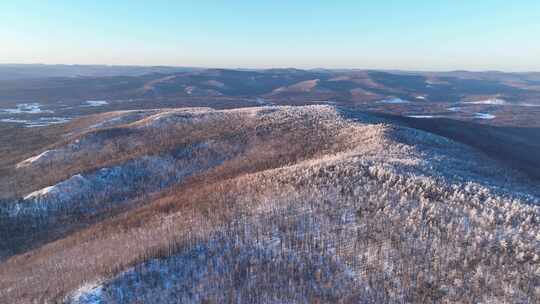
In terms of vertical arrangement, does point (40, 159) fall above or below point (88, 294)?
below

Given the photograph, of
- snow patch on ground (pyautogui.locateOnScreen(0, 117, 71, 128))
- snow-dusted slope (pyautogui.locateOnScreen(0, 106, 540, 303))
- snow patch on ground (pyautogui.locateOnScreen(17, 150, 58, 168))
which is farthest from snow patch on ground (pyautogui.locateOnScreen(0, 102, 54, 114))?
snow-dusted slope (pyautogui.locateOnScreen(0, 106, 540, 303))

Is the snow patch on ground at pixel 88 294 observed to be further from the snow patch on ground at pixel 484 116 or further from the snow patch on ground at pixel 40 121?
the snow patch on ground at pixel 484 116

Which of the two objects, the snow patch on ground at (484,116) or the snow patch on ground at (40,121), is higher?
the snow patch on ground at (484,116)

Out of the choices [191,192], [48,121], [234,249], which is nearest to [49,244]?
[191,192]

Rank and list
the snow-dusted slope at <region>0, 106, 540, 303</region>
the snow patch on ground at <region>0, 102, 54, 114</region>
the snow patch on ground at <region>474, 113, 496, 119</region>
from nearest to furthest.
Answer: the snow-dusted slope at <region>0, 106, 540, 303</region> < the snow patch on ground at <region>0, 102, 54, 114</region> < the snow patch on ground at <region>474, 113, 496, 119</region>

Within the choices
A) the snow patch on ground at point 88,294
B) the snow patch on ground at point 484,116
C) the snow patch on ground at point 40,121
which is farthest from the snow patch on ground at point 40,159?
the snow patch on ground at point 484,116

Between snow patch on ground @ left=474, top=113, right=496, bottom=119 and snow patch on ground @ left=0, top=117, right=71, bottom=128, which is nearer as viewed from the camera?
snow patch on ground @ left=0, top=117, right=71, bottom=128

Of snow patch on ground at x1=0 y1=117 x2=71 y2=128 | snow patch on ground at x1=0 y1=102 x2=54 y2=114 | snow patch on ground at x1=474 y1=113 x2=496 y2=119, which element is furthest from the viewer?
snow patch on ground at x1=474 y1=113 x2=496 y2=119

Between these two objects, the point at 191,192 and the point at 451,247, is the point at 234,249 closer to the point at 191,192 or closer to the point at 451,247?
the point at 451,247

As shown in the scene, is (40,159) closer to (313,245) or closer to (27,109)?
(313,245)

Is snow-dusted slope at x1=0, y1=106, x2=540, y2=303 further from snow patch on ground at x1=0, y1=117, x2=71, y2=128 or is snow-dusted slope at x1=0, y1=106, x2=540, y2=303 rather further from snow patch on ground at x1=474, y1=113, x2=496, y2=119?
snow patch on ground at x1=474, y1=113, x2=496, y2=119

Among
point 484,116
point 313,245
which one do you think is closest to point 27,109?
point 313,245
